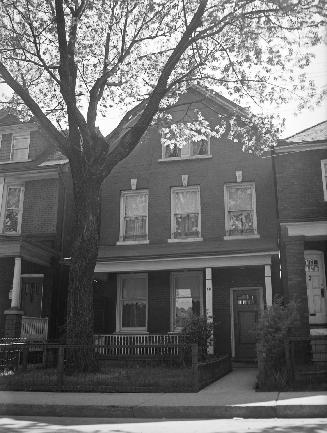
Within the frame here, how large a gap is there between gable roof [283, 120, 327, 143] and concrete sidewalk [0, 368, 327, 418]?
9.81 metres

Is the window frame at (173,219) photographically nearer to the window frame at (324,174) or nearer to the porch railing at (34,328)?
the window frame at (324,174)

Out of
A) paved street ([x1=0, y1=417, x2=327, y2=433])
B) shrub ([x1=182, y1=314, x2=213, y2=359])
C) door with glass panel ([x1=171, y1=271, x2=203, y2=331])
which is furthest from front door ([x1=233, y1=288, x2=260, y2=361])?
paved street ([x1=0, y1=417, x2=327, y2=433])

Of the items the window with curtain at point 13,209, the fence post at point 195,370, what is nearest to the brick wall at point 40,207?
the window with curtain at point 13,209

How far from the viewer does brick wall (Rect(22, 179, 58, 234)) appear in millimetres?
19859

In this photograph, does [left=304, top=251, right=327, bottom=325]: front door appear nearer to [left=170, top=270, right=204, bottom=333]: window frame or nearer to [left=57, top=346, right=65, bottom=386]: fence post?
[left=170, top=270, right=204, bottom=333]: window frame

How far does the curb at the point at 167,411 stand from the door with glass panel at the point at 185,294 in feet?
31.9

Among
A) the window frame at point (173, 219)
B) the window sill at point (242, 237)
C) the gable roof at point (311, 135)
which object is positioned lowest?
the window sill at point (242, 237)

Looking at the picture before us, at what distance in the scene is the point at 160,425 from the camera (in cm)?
749

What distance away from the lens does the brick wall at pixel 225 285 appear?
57.6 ft

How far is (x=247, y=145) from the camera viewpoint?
51.8 ft

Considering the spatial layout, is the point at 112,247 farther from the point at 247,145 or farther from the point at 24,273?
the point at 247,145

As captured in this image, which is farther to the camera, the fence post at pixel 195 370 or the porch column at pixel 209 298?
the porch column at pixel 209 298

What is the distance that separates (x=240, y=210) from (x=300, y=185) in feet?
8.91

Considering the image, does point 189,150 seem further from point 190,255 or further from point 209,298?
point 209,298
